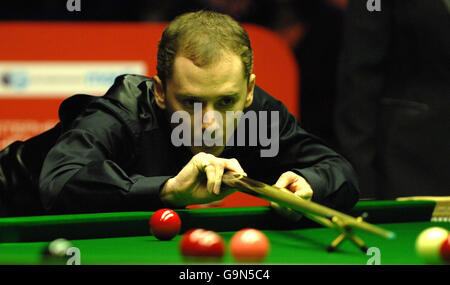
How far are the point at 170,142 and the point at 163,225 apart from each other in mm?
820

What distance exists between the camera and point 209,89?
A: 8.11 feet

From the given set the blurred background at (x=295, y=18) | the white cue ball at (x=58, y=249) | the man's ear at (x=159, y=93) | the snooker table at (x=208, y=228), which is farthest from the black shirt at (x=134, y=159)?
the blurred background at (x=295, y=18)

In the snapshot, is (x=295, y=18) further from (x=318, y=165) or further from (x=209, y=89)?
(x=209, y=89)

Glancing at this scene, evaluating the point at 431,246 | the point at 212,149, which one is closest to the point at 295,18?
the point at 212,149

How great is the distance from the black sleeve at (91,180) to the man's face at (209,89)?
27 centimetres

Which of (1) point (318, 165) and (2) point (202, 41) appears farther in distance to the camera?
(1) point (318, 165)

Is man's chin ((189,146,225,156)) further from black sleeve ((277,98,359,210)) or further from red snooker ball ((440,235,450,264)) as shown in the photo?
red snooker ball ((440,235,450,264))

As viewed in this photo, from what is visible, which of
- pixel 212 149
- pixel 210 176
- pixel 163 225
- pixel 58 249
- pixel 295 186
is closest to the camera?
pixel 58 249

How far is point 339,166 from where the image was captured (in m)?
2.92

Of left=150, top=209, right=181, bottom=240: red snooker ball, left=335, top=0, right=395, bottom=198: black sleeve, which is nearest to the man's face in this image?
left=150, top=209, right=181, bottom=240: red snooker ball

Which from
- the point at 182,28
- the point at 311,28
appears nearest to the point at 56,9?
the point at 311,28

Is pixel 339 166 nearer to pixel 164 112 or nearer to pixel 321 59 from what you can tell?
pixel 164 112

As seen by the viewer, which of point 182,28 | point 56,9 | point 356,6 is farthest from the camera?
point 56,9
